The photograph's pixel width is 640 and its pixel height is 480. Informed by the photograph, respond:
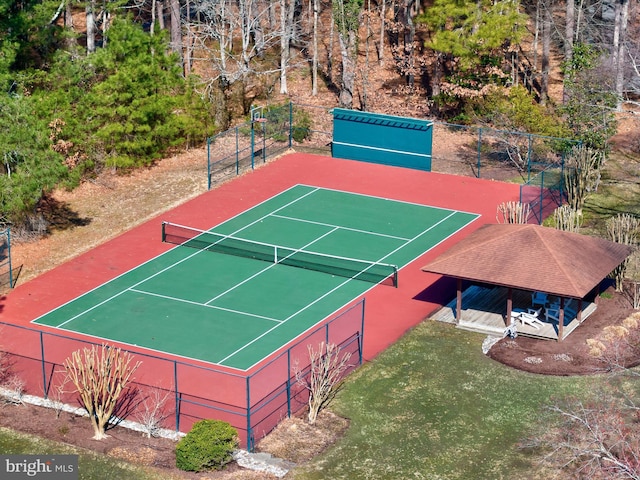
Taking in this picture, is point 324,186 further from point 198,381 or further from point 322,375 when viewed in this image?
point 322,375

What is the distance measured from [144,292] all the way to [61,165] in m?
6.54

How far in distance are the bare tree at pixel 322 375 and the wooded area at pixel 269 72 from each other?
1458 centimetres

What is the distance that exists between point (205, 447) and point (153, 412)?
8.25 ft

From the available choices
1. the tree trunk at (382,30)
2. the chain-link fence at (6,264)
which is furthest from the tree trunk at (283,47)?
the chain-link fence at (6,264)

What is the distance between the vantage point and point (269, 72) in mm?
64125

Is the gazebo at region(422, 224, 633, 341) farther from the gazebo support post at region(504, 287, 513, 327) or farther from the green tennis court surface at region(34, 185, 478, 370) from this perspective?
the green tennis court surface at region(34, 185, 478, 370)

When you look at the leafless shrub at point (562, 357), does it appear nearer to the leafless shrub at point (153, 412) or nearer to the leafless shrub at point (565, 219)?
the leafless shrub at point (565, 219)

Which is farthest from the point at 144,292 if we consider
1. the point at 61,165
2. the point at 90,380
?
the point at 90,380

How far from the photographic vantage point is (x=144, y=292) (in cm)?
4244

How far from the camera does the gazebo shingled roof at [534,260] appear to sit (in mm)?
37438

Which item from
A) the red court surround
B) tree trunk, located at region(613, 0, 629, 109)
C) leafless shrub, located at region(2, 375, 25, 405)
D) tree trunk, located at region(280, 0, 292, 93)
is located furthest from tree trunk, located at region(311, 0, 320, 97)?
leafless shrub, located at region(2, 375, 25, 405)

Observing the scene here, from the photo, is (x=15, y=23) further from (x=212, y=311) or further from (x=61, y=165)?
(x=212, y=311)

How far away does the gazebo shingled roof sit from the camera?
37438mm

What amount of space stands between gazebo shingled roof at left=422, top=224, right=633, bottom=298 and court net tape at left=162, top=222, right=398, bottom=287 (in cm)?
458
